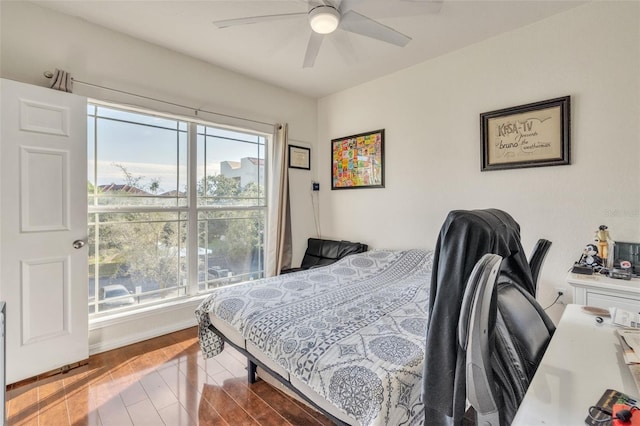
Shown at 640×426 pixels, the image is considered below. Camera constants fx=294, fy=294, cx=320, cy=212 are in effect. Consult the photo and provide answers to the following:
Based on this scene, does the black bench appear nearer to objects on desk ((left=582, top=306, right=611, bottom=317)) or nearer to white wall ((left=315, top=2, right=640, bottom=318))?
white wall ((left=315, top=2, right=640, bottom=318))

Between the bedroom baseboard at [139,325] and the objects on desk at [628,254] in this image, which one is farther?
the bedroom baseboard at [139,325]

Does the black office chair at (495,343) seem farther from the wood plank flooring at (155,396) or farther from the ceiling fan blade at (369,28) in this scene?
the ceiling fan blade at (369,28)

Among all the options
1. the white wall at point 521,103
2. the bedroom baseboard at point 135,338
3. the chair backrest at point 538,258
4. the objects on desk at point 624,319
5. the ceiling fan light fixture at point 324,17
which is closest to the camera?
the objects on desk at point 624,319

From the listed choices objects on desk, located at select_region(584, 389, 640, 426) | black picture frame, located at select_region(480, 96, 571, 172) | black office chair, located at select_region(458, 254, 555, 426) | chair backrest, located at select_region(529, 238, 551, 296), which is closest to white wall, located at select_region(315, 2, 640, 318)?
black picture frame, located at select_region(480, 96, 571, 172)

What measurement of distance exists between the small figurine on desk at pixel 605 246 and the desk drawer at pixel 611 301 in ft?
1.31

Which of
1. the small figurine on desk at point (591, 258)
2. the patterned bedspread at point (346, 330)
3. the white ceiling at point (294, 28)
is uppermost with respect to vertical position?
the white ceiling at point (294, 28)

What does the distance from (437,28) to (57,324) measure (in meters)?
3.81

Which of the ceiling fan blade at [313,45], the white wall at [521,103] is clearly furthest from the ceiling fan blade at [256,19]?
the white wall at [521,103]

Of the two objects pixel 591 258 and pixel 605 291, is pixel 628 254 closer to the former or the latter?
pixel 591 258

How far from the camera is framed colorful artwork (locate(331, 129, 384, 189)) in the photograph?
11.5ft

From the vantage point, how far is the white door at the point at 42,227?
6.58 feet

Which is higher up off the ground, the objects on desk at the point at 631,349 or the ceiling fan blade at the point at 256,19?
the ceiling fan blade at the point at 256,19

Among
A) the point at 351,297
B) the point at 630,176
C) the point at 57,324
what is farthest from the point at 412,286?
the point at 57,324

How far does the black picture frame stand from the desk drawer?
105 centimetres
